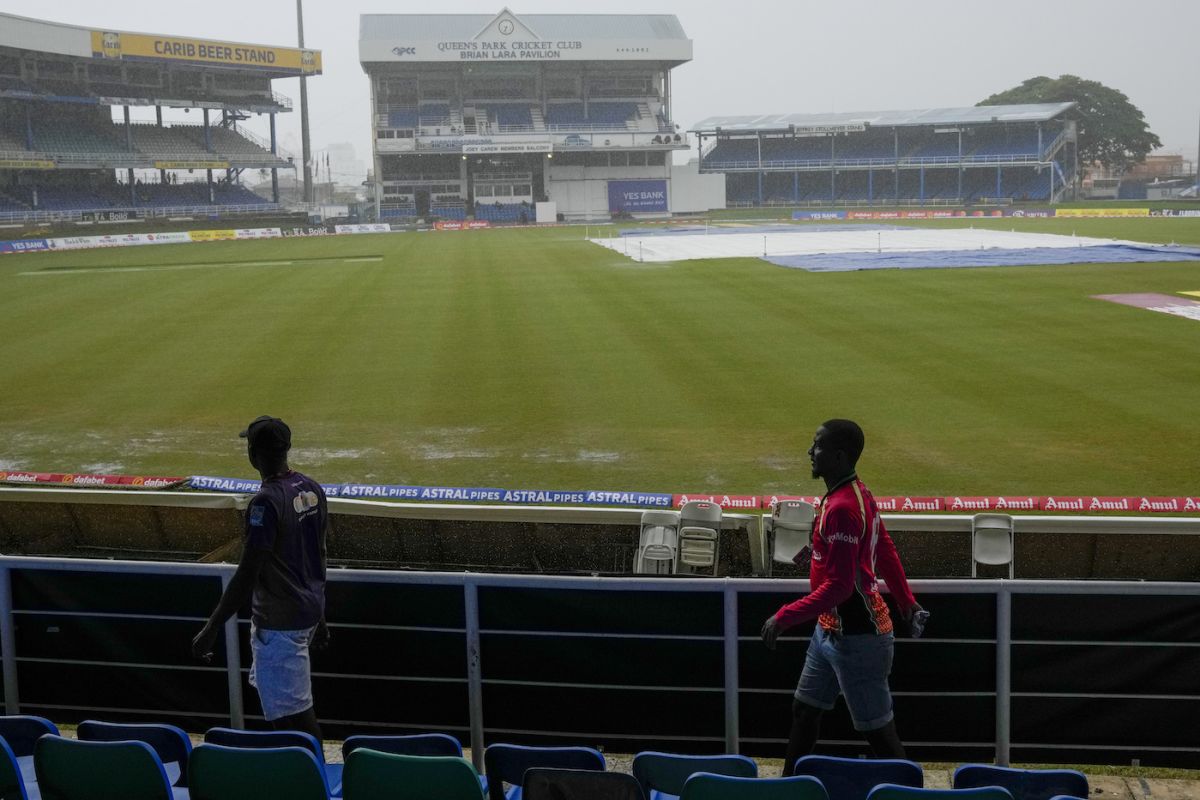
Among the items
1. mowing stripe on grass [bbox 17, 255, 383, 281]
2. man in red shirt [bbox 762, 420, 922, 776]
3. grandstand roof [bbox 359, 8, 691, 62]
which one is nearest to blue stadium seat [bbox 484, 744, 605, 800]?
man in red shirt [bbox 762, 420, 922, 776]

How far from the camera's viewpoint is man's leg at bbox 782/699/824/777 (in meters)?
5.47

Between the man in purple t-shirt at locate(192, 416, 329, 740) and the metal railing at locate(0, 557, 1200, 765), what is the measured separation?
1.62 feet

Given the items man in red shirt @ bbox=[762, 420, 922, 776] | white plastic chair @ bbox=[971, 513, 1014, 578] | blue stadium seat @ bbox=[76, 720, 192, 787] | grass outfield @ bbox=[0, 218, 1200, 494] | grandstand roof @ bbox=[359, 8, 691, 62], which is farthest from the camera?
grandstand roof @ bbox=[359, 8, 691, 62]

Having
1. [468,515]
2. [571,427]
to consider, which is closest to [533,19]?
[571,427]

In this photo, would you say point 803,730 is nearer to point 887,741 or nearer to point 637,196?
point 887,741

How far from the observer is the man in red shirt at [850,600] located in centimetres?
507

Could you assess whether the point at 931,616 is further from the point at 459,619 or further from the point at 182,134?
the point at 182,134

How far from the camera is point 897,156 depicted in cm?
10781

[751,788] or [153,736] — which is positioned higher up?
[751,788]

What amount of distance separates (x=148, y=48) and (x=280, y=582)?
84630mm

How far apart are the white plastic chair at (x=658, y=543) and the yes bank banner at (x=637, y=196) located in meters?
91.3

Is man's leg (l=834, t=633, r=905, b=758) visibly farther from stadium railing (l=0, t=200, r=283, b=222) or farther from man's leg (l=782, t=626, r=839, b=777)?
stadium railing (l=0, t=200, r=283, b=222)

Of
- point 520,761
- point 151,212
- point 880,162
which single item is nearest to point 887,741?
point 520,761

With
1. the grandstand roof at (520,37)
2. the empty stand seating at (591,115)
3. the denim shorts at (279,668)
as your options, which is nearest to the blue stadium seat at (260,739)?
the denim shorts at (279,668)
